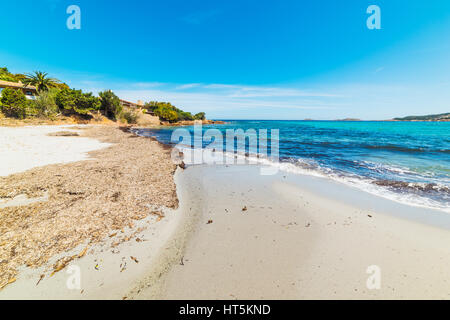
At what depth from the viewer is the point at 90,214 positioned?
417cm

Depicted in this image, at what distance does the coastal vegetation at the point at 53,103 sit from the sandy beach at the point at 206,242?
35362mm

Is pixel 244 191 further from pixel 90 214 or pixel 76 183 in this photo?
pixel 76 183

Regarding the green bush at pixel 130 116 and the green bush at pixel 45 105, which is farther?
the green bush at pixel 130 116

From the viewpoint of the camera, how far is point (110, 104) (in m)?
44.0

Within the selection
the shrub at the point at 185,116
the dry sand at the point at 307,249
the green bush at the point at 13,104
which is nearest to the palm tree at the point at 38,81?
the green bush at the point at 13,104

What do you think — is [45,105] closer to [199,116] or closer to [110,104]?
[110,104]

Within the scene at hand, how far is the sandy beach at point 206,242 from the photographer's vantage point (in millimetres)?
2598

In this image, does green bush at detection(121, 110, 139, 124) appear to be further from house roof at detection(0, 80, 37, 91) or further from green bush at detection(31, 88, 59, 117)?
house roof at detection(0, 80, 37, 91)

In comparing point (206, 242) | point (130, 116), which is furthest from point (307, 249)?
point (130, 116)

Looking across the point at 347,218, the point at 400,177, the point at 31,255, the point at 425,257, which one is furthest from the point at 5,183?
the point at 400,177

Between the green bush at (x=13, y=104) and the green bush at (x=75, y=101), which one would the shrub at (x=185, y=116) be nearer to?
the green bush at (x=75, y=101)

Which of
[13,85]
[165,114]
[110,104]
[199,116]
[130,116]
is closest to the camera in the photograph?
[13,85]

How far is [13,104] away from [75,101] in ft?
38.9

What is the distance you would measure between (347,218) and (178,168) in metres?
8.28
